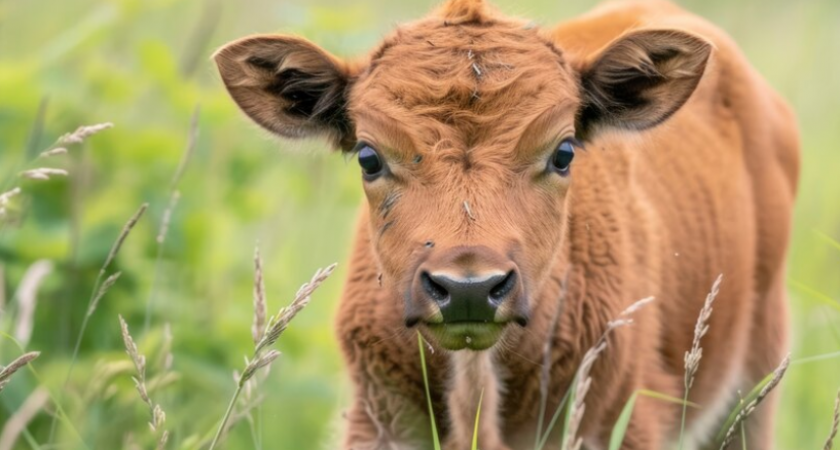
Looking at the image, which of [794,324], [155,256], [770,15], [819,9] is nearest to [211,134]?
[155,256]

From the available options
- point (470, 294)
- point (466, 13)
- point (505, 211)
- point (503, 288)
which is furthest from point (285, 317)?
point (466, 13)

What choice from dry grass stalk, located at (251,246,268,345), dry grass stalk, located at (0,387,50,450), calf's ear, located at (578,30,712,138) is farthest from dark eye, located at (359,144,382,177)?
dry grass stalk, located at (0,387,50,450)

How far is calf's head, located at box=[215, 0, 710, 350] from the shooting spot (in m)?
5.67

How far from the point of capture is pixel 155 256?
916cm

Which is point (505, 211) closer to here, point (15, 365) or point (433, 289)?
point (433, 289)

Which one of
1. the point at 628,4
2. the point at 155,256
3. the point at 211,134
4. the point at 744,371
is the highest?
the point at 628,4

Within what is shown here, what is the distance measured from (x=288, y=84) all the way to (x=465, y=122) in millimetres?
1104

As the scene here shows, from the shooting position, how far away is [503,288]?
18.1 feet

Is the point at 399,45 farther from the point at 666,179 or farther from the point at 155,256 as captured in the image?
the point at 155,256

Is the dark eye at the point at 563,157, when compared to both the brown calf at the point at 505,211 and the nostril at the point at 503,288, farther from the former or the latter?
the nostril at the point at 503,288

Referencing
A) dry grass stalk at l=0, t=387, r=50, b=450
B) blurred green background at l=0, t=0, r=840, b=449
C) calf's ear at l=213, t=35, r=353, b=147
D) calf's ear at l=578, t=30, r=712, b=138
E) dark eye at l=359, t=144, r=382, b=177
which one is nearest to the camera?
dry grass stalk at l=0, t=387, r=50, b=450

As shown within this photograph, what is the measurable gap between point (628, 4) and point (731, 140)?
1226mm

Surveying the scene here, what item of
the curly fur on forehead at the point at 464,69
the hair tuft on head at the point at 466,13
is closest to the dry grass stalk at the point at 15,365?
the curly fur on forehead at the point at 464,69

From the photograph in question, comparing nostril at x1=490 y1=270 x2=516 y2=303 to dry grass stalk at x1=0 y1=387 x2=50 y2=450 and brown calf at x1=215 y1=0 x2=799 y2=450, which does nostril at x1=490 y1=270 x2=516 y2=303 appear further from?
dry grass stalk at x1=0 y1=387 x2=50 y2=450
